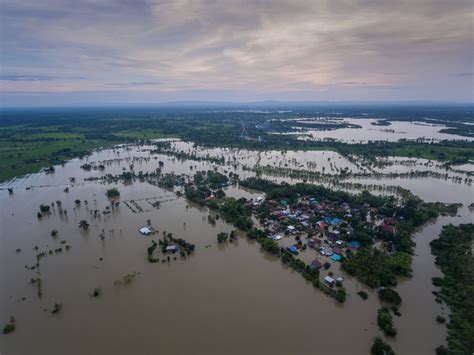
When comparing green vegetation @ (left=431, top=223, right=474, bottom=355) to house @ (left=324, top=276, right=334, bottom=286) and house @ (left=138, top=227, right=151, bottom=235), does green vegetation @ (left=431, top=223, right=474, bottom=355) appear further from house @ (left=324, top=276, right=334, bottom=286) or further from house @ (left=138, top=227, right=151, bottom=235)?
house @ (left=138, top=227, right=151, bottom=235)

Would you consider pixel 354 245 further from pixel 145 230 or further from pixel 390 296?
pixel 145 230

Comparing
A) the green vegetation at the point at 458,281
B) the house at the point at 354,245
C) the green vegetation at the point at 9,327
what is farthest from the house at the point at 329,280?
the green vegetation at the point at 9,327

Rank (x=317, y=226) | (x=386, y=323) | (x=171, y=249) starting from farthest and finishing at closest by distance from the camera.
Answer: (x=317, y=226), (x=171, y=249), (x=386, y=323)

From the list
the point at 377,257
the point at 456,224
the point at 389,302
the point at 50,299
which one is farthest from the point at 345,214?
the point at 50,299

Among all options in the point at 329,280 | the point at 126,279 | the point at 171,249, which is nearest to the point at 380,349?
the point at 329,280

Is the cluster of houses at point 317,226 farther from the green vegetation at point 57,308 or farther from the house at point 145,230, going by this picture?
the green vegetation at point 57,308

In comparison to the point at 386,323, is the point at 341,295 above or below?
above
